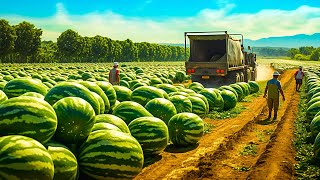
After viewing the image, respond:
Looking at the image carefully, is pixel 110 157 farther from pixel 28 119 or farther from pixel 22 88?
pixel 22 88

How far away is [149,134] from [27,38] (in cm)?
8029

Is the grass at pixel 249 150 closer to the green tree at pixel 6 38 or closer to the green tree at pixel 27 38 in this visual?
the green tree at pixel 6 38

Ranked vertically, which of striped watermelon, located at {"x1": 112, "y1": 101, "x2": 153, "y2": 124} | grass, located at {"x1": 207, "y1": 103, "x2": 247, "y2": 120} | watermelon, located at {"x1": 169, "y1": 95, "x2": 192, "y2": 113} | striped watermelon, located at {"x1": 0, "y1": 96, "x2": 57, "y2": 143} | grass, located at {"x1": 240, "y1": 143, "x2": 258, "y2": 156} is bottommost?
grass, located at {"x1": 240, "y1": 143, "x2": 258, "y2": 156}

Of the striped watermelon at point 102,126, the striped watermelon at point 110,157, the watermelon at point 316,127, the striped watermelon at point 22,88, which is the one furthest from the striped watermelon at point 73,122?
the watermelon at point 316,127

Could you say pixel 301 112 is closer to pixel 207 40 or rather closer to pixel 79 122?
pixel 207 40

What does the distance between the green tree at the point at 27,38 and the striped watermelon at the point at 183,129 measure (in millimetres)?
78578

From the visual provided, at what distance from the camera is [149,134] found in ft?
22.9

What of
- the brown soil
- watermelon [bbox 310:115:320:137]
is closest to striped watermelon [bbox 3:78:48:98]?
the brown soil

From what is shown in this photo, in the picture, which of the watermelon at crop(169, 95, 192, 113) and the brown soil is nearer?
the brown soil

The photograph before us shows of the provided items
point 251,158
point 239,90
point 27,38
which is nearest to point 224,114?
point 239,90

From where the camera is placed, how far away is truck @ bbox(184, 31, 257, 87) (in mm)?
20812

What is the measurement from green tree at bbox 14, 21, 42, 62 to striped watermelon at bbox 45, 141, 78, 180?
266ft

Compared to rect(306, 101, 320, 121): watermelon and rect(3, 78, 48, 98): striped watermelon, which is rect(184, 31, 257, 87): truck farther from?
rect(3, 78, 48, 98): striped watermelon

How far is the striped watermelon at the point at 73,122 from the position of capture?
17.7 feet
